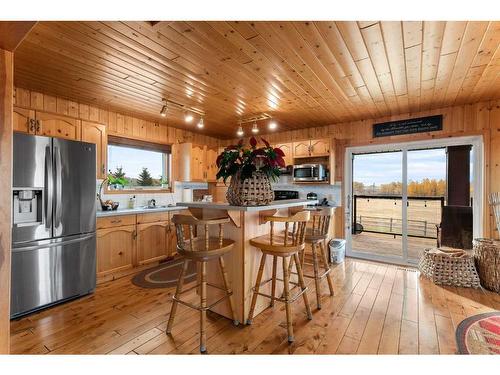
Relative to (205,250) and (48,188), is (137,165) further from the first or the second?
(205,250)

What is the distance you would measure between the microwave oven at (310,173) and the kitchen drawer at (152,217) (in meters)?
2.42

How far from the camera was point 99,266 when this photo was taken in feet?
10.1

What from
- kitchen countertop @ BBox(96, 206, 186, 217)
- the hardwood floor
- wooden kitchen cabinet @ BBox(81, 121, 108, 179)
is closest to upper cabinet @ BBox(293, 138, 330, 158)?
the hardwood floor

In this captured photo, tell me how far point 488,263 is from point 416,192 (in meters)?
1.53

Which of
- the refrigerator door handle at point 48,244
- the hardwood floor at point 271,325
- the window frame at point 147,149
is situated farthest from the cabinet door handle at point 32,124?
the hardwood floor at point 271,325

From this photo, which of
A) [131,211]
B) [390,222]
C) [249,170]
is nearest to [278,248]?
[249,170]

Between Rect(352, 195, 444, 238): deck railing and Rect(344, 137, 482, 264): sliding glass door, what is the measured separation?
0.02 meters

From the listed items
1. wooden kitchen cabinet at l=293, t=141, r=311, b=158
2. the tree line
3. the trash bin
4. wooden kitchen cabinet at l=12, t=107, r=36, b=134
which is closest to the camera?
wooden kitchen cabinet at l=12, t=107, r=36, b=134

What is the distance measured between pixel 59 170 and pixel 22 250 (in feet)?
2.76

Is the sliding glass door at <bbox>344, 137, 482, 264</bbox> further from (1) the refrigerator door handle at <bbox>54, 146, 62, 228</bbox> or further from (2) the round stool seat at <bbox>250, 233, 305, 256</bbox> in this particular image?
(1) the refrigerator door handle at <bbox>54, 146, 62, 228</bbox>

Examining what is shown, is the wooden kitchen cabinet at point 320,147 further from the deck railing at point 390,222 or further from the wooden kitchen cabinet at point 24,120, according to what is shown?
the wooden kitchen cabinet at point 24,120

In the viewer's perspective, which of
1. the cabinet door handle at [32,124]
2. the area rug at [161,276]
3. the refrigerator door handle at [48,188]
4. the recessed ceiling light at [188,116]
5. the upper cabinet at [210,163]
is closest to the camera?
the refrigerator door handle at [48,188]

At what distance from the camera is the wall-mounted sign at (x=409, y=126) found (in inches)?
143

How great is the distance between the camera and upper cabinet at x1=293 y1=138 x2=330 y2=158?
14.1 feet
